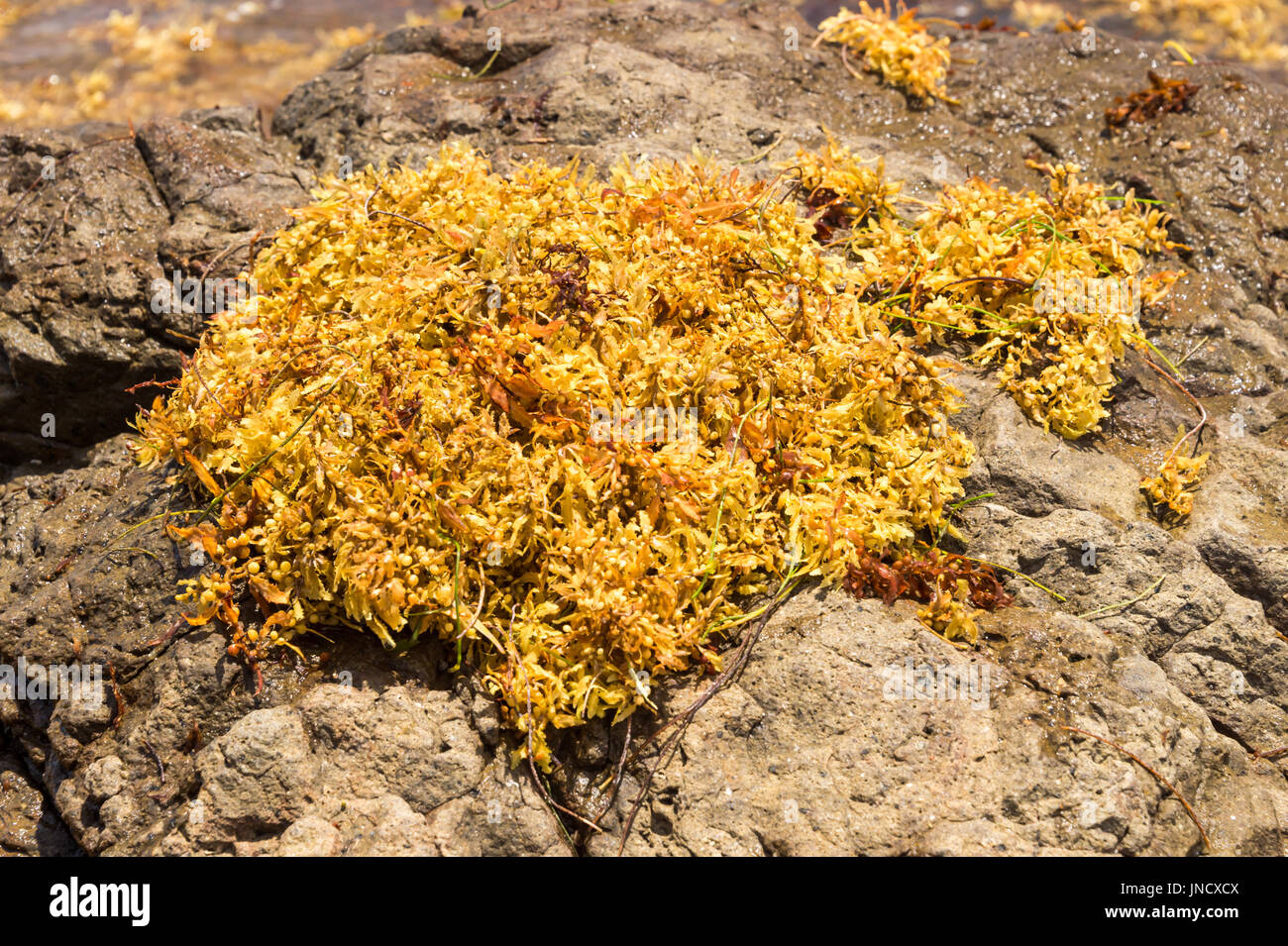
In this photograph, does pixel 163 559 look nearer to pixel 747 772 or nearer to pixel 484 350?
pixel 484 350

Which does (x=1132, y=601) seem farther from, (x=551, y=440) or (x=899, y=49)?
(x=899, y=49)

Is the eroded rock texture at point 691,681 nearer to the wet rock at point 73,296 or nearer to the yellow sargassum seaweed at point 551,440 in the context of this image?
the wet rock at point 73,296

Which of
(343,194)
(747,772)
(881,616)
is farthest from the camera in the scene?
(343,194)

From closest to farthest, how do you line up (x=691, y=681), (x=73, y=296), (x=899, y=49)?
(x=691, y=681)
(x=73, y=296)
(x=899, y=49)

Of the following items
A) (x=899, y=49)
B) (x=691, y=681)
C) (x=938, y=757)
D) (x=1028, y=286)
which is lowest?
(x=938, y=757)

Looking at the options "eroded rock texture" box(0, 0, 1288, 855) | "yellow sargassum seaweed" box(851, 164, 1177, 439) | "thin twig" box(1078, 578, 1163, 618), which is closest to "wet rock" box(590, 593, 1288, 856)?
"eroded rock texture" box(0, 0, 1288, 855)

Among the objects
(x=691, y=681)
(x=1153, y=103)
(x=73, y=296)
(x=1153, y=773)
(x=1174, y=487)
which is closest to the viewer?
(x=1153, y=773)

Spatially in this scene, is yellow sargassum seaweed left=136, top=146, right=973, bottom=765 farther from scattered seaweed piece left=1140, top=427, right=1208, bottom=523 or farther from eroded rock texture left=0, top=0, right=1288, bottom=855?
scattered seaweed piece left=1140, top=427, right=1208, bottom=523

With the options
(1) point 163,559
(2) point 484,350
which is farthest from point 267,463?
(2) point 484,350

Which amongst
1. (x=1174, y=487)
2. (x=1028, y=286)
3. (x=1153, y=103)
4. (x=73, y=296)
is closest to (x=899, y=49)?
(x=1153, y=103)
